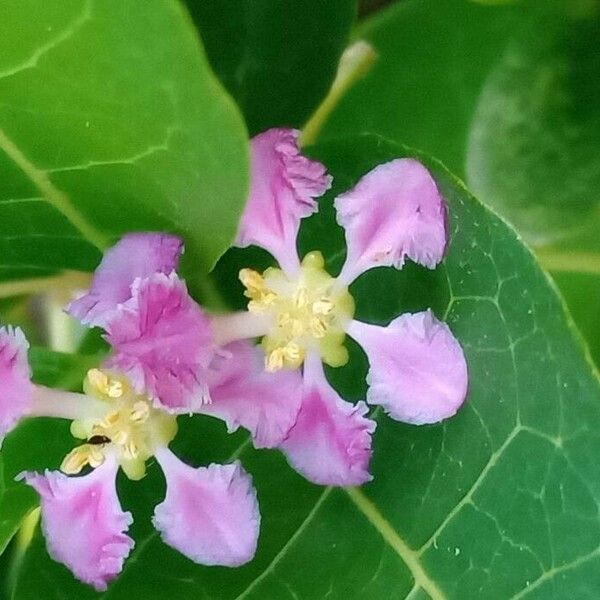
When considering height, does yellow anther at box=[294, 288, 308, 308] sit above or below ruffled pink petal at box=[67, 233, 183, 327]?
below

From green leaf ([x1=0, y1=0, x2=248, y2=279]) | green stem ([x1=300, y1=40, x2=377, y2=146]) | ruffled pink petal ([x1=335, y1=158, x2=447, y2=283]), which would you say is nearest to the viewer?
green leaf ([x1=0, y1=0, x2=248, y2=279])

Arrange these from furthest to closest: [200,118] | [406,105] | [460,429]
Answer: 1. [406,105]
2. [460,429]
3. [200,118]

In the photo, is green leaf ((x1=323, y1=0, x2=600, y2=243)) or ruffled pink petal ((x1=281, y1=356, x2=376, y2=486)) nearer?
ruffled pink petal ((x1=281, y1=356, x2=376, y2=486))

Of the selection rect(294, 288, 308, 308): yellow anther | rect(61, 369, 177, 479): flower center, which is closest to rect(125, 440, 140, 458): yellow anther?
rect(61, 369, 177, 479): flower center

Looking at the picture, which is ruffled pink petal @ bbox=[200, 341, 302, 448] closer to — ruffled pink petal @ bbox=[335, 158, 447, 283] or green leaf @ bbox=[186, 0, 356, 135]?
ruffled pink petal @ bbox=[335, 158, 447, 283]

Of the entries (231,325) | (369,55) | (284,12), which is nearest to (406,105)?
(369,55)

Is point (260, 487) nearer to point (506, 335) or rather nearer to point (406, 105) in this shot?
point (506, 335)

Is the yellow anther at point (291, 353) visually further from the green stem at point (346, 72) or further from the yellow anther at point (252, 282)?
the green stem at point (346, 72)
